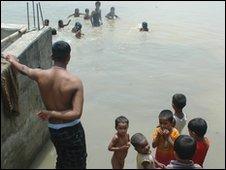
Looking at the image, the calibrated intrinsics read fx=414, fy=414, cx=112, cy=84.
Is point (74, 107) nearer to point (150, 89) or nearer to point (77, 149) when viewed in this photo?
point (77, 149)

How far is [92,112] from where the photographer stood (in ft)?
28.5

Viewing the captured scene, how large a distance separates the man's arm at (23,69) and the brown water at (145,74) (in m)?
1.98

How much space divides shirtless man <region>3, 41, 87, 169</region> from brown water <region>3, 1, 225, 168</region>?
180cm

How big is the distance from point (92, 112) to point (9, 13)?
15.5 meters

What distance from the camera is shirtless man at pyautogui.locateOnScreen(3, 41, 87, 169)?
432 cm

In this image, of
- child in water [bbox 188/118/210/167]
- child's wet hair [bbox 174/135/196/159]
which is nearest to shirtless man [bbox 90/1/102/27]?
child in water [bbox 188/118/210/167]

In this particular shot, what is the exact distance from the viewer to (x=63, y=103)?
4391 millimetres

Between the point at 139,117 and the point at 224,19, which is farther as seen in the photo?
the point at 224,19

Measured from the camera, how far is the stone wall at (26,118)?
516 cm

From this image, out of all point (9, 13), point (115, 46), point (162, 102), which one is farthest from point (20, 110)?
point (9, 13)

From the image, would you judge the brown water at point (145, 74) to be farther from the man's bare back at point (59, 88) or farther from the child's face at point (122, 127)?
the man's bare back at point (59, 88)

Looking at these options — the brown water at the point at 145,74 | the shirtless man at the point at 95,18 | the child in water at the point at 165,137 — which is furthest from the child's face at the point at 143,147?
the shirtless man at the point at 95,18

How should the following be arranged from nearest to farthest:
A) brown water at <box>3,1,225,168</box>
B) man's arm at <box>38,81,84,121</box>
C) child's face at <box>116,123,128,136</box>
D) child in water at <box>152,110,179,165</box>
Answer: man's arm at <box>38,81,84,121</box> < child in water at <box>152,110,179,165</box> < child's face at <box>116,123,128,136</box> < brown water at <box>3,1,225,168</box>

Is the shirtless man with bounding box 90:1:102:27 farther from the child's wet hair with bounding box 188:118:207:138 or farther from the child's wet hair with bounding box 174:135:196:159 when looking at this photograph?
the child's wet hair with bounding box 174:135:196:159
